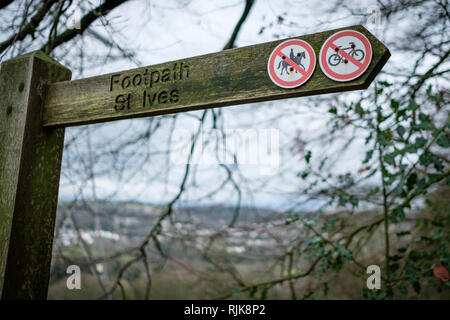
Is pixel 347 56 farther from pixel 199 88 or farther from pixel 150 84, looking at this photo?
pixel 150 84

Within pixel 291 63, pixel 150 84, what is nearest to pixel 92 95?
pixel 150 84

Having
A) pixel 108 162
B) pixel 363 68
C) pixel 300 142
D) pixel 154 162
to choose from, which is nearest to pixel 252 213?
pixel 300 142

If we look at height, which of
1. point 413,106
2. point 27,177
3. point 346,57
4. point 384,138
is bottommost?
point 27,177

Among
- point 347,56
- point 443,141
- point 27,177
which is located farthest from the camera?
point 443,141

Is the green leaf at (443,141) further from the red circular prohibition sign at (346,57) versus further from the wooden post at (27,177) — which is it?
the wooden post at (27,177)

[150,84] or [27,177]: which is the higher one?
[150,84]

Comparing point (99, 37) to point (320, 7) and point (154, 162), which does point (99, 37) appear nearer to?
point (154, 162)

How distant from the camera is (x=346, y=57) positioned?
2.61 feet

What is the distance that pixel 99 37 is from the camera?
194 cm

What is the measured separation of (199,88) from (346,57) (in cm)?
35

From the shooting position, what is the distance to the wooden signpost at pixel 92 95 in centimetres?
82

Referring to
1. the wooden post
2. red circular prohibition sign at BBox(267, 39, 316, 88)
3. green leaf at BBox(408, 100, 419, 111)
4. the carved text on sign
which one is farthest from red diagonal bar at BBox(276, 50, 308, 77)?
green leaf at BBox(408, 100, 419, 111)

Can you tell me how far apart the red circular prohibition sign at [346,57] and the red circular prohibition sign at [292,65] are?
0.07ft
